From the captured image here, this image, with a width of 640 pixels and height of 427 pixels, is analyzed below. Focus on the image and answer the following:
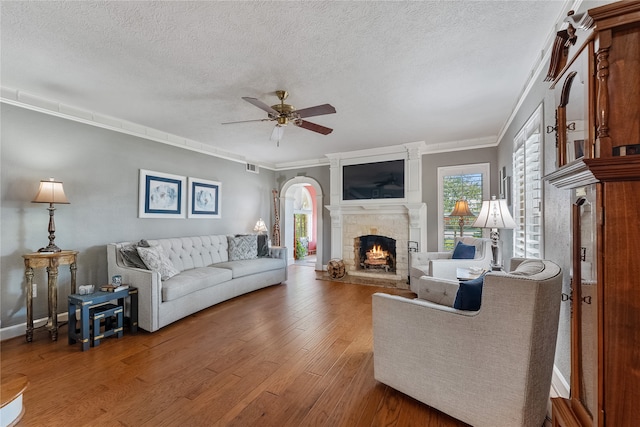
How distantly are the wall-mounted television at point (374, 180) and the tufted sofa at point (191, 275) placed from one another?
192cm

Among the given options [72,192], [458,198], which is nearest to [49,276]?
[72,192]

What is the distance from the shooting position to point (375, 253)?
225 inches

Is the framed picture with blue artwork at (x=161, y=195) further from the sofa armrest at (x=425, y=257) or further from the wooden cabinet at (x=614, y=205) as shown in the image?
the wooden cabinet at (x=614, y=205)

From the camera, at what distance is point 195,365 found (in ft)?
7.32

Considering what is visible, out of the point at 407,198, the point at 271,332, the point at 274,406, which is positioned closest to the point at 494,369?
the point at 274,406

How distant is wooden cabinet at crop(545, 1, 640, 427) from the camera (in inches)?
29.9

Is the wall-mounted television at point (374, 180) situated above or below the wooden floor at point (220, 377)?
above

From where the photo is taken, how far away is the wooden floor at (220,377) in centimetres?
166

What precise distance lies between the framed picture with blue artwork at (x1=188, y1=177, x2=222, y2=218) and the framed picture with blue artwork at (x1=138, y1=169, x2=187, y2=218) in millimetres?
147

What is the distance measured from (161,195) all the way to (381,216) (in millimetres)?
3985

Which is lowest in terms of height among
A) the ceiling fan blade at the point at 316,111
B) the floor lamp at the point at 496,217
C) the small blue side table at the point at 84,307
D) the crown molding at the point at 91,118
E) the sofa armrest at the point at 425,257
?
the small blue side table at the point at 84,307

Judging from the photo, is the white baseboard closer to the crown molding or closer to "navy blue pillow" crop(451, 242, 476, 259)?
the crown molding

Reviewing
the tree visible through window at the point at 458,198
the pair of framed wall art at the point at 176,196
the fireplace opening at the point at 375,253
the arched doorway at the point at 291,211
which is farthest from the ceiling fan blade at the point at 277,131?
the tree visible through window at the point at 458,198

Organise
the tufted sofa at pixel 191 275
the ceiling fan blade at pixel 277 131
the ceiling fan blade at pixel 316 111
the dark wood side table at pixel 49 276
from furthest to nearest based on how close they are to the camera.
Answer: the ceiling fan blade at pixel 277 131 < the tufted sofa at pixel 191 275 < the dark wood side table at pixel 49 276 < the ceiling fan blade at pixel 316 111
